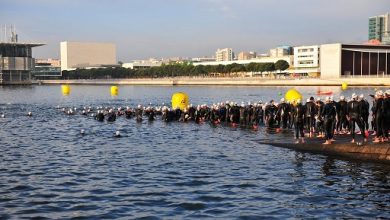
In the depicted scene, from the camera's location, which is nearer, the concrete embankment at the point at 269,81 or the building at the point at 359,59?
the concrete embankment at the point at 269,81

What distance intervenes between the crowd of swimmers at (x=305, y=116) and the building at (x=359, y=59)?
121548mm

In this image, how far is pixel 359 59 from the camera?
162250 millimetres

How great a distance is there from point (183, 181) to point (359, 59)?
15527cm

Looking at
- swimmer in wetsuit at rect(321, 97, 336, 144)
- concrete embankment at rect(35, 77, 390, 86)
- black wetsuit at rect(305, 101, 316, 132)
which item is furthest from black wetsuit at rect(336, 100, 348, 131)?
concrete embankment at rect(35, 77, 390, 86)

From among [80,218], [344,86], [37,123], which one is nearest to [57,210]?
[80,218]

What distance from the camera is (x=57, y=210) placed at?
14.7 meters

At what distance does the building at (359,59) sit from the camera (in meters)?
159

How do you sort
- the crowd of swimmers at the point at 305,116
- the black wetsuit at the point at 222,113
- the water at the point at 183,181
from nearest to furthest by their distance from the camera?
1. the water at the point at 183,181
2. the crowd of swimmers at the point at 305,116
3. the black wetsuit at the point at 222,113

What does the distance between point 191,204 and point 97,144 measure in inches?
573

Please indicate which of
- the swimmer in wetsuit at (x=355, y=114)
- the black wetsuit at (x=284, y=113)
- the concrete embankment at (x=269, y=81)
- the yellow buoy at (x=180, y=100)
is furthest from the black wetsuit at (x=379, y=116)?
the concrete embankment at (x=269, y=81)

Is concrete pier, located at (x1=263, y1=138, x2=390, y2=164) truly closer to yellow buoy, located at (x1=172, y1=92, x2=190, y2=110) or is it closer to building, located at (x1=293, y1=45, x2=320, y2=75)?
yellow buoy, located at (x1=172, y1=92, x2=190, y2=110)

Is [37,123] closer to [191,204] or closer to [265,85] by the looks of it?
[191,204]

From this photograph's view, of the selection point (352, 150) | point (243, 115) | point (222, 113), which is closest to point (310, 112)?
point (352, 150)

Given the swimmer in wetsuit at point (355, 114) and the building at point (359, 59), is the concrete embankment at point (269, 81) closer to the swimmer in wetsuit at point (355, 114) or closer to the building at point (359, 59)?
the building at point (359, 59)
